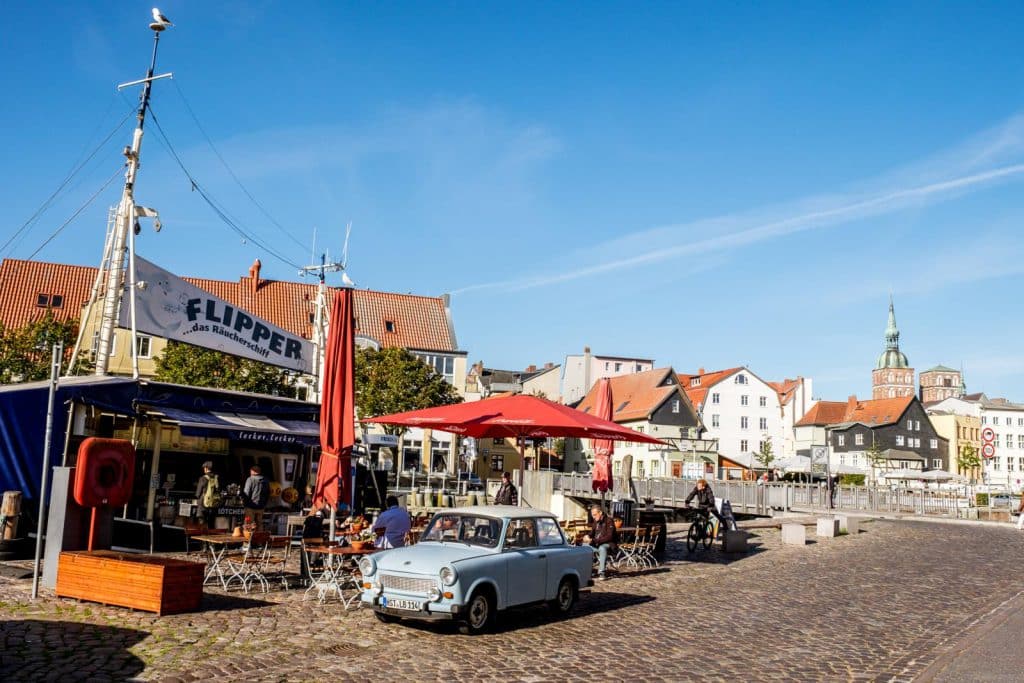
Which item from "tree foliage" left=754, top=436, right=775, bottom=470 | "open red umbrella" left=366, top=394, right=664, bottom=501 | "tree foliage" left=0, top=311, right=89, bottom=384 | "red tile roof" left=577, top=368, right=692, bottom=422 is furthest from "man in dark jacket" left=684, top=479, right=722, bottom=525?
"tree foliage" left=754, top=436, right=775, bottom=470

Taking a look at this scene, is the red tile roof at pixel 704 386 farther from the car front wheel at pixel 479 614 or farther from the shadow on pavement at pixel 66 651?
the shadow on pavement at pixel 66 651

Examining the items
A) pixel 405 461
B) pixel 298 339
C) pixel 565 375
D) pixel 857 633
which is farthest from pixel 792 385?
pixel 857 633

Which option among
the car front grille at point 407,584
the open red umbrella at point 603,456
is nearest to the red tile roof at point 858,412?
the open red umbrella at point 603,456

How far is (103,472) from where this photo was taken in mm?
12453

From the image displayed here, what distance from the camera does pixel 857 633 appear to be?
38.4ft

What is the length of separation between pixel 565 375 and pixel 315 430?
80.2m

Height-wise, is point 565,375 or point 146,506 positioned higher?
point 565,375

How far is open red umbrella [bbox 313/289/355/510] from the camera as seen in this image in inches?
593

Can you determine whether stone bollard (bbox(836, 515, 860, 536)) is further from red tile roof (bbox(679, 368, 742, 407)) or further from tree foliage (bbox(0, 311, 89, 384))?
red tile roof (bbox(679, 368, 742, 407))

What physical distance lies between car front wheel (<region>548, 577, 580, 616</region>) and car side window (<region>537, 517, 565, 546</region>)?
20.7 inches

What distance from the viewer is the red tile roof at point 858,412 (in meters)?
103

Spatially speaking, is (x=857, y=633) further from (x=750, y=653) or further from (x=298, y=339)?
(x=298, y=339)

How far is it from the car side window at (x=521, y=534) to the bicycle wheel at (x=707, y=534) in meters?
11.6

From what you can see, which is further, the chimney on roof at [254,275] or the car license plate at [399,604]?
the chimney on roof at [254,275]
